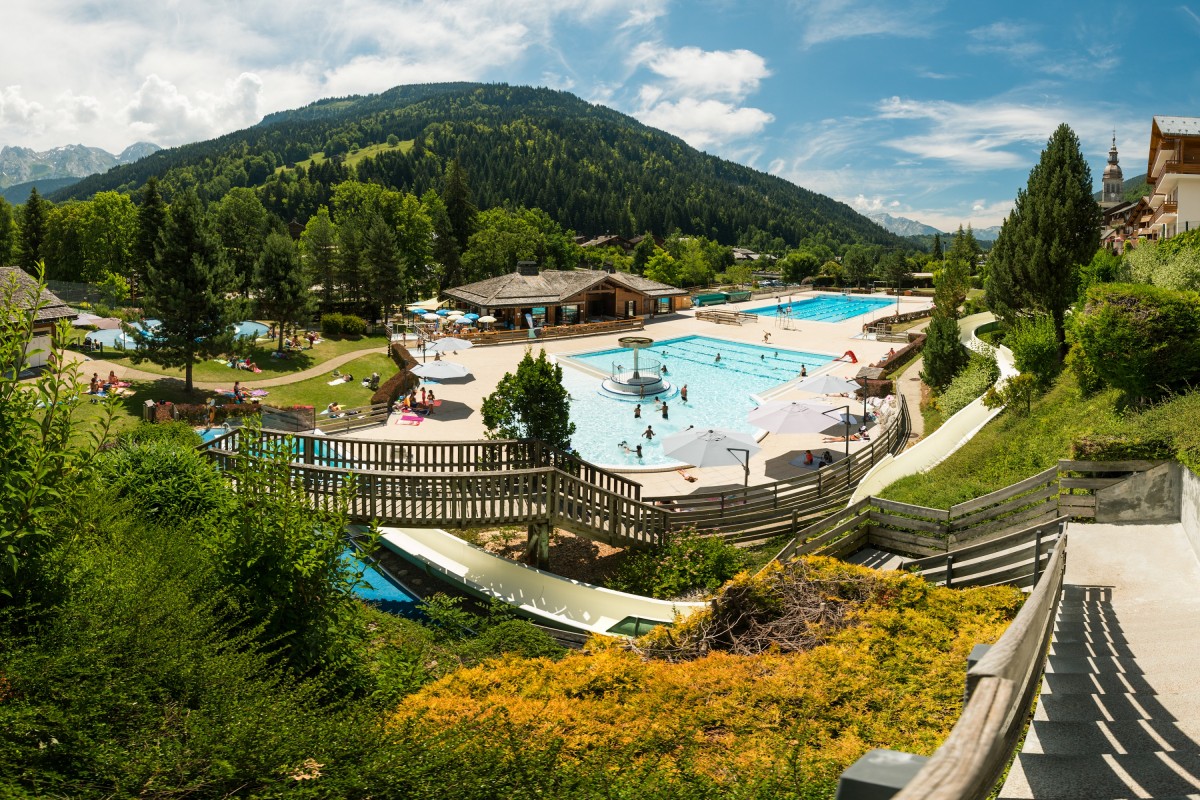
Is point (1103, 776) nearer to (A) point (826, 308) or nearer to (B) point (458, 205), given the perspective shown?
(A) point (826, 308)

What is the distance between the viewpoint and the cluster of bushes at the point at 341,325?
45.0 m

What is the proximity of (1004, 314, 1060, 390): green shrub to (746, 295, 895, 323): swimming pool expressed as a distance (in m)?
38.1

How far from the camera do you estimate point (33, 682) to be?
4.65 meters

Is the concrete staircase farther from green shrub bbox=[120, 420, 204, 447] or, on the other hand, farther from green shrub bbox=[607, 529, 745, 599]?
green shrub bbox=[120, 420, 204, 447]

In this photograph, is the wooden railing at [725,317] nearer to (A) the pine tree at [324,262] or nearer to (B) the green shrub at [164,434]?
(A) the pine tree at [324,262]

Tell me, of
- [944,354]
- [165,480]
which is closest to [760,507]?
[165,480]

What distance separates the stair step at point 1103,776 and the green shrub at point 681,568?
916 centimetres

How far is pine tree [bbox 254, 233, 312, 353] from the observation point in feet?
127

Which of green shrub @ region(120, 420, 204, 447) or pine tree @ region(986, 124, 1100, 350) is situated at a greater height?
pine tree @ region(986, 124, 1100, 350)

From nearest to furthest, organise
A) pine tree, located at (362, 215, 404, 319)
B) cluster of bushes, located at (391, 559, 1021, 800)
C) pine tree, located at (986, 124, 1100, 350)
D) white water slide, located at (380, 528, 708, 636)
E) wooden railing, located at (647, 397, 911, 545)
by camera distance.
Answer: cluster of bushes, located at (391, 559, 1021, 800), white water slide, located at (380, 528, 708, 636), wooden railing, located at (647, 397, 911, 545), pine tree, located at (986, 124, 1100, 350), pine tree, located at (362, 215, 404, 319)

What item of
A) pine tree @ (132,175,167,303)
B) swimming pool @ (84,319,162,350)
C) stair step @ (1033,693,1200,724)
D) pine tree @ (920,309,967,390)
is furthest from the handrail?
swimming pool @ (84,319,162,350)

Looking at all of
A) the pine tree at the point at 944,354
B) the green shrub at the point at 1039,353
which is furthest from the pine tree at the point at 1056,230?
the pine tree at the point at 944,354

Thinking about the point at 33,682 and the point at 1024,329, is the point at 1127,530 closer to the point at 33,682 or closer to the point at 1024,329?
the point at 33,682

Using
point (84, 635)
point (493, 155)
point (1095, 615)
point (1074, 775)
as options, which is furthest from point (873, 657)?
point (493, 155)
